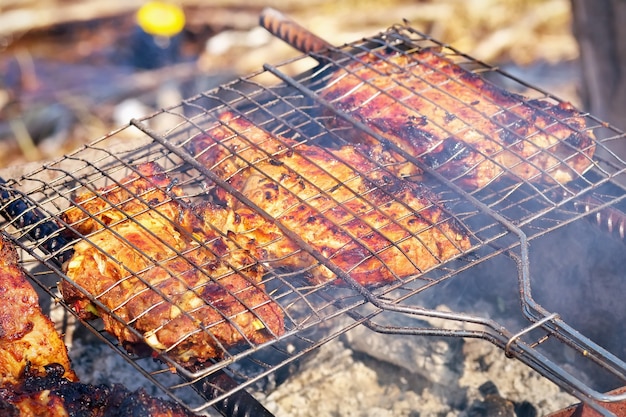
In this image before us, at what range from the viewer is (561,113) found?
13.1 feet

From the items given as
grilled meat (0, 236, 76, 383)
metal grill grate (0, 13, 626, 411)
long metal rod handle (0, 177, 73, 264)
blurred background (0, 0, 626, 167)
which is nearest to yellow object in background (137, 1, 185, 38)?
blurred background (0, 0, 626, 167)

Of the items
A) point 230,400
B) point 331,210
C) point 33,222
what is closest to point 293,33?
point 331,210

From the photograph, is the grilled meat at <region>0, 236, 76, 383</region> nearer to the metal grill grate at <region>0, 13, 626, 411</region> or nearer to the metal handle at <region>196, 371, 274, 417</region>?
the metal grill grate at <region>0, 13, 626, 411</region>

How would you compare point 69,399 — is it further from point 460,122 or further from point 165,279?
point 460,122

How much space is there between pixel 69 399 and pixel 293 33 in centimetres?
300

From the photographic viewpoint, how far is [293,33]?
15.5 ft

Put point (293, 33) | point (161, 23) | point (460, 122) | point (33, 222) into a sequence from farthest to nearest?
point (161, 23), point (293, 33), point (460, 122), point (33, 222)

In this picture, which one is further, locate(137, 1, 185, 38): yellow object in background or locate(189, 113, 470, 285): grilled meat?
locate(137, 1, 185, 38): yellow object in background

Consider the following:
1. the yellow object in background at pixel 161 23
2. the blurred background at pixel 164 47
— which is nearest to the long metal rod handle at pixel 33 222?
the blurred background at pixel 164 47

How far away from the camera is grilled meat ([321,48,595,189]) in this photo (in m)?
3.63

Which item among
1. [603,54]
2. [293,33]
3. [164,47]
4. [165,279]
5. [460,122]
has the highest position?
[293,33]

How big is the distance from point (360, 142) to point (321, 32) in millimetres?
6043

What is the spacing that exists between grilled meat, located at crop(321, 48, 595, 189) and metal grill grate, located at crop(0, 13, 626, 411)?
0.07 ft

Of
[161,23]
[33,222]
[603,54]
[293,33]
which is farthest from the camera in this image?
[161,23]
